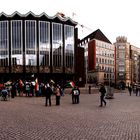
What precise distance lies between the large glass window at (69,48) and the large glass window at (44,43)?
198 inches

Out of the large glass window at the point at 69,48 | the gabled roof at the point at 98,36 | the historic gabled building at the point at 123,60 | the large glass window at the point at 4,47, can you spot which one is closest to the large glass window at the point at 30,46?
the large glass window at the point at 4,47

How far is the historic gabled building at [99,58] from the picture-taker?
109062 millimetres

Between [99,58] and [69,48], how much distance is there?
3406cm

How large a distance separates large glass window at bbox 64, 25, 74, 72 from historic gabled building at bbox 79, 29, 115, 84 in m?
27.1

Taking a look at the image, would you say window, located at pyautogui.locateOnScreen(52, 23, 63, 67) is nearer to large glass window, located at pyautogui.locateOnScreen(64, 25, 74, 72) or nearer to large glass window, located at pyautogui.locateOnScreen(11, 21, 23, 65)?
large glass window, located at pyautogui.locateOnScreen(64, 25, 74, 72)

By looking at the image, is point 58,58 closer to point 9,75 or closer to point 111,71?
point 9,75

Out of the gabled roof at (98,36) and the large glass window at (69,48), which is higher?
the gabled roof at (98,36)

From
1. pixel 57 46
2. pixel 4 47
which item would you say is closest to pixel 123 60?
pixel 57 46

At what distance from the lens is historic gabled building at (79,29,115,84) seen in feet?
358

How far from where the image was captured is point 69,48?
78938mm

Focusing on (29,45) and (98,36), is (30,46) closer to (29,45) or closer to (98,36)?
(29,45)

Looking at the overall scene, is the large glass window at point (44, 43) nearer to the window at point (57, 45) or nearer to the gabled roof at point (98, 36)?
the window at point (57, 45)

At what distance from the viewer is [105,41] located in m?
117

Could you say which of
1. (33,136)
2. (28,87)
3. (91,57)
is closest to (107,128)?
(33,136)
